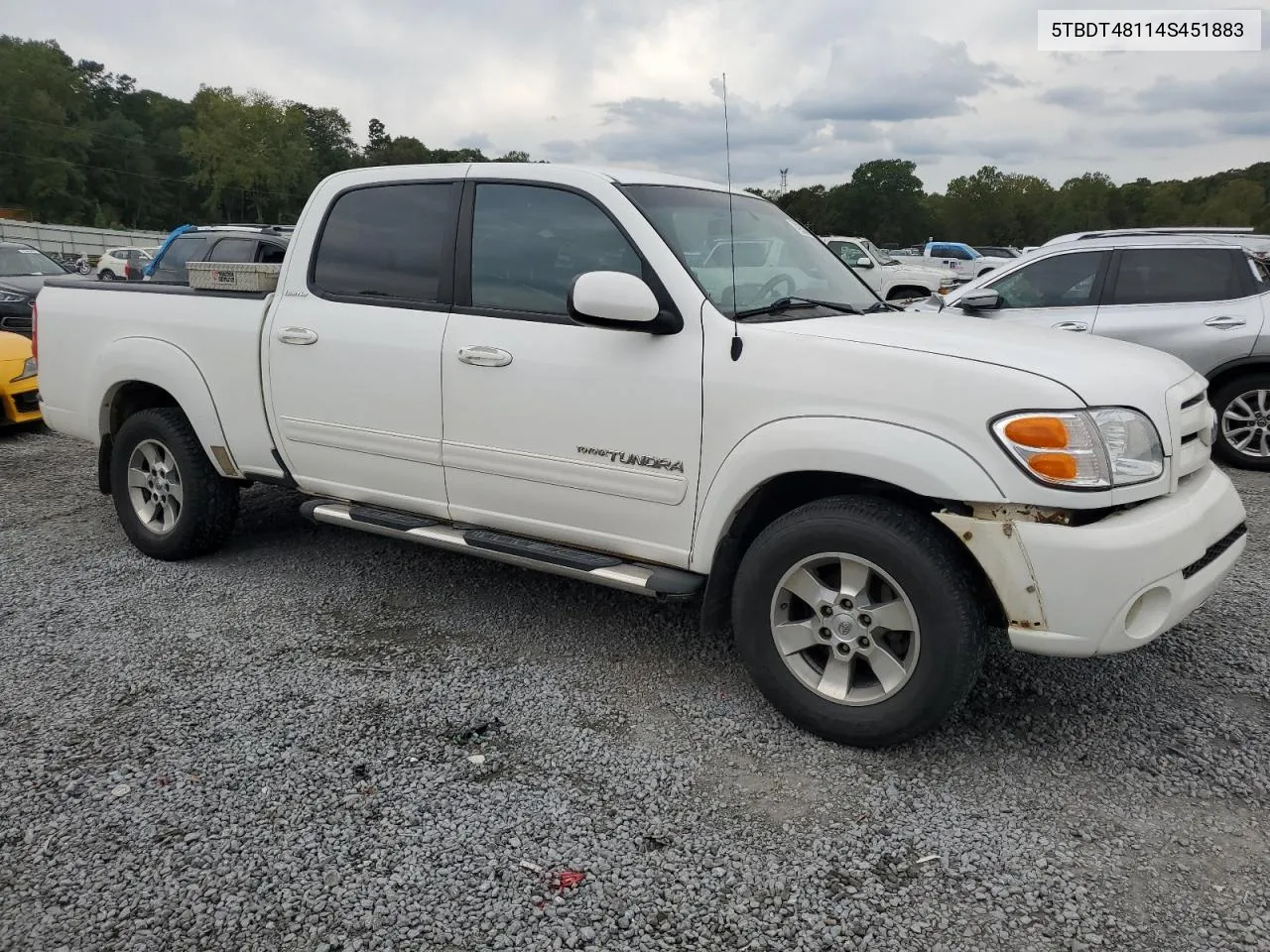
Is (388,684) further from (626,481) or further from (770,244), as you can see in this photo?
(770,244)

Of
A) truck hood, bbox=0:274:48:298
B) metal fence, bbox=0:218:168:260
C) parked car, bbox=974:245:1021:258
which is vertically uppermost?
metal fence, bbox=0:218:168:260

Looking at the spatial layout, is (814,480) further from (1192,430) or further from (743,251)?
(1192,430)

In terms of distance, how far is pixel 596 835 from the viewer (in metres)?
2.69

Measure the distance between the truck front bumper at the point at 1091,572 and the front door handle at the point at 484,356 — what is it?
5.66 ft

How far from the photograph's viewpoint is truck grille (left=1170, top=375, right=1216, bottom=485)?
9.75 ft

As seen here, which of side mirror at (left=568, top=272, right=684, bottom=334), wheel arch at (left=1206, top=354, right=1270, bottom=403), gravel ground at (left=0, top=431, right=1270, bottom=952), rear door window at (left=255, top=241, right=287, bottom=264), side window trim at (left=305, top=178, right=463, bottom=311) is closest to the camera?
gravel ground at (left=0, top=431, right=1270, bottom=952)

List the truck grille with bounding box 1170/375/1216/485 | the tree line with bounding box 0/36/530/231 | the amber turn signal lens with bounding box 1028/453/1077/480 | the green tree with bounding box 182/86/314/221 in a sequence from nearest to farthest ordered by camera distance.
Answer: the amber turn signal lens with bounding box 1028/453/1077/480 < the truck grille with bounding box 1170/375/1216/485 < the tree line with bounding box 0/36/530/231 < the green tree with bounding box 182/86/314/221

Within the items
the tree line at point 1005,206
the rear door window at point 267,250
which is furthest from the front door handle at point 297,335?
the tree line at point 1005,206

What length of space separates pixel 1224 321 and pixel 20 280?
50.7ft

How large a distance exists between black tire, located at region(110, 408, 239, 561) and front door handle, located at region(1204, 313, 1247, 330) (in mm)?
7009

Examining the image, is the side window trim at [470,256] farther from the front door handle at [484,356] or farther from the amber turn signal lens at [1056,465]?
the amber turn signal lens at [1056,465]

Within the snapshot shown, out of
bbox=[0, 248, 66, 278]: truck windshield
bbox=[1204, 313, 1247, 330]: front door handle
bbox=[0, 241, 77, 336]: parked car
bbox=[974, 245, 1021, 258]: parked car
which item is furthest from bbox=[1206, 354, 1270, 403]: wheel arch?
bbox=[974, 245, 1021, 258]: parked car

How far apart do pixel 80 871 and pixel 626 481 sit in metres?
2.00

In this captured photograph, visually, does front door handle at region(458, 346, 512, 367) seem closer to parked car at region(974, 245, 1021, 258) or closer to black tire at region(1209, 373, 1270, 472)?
black tire at region(1209, 373, 1270, 472)
